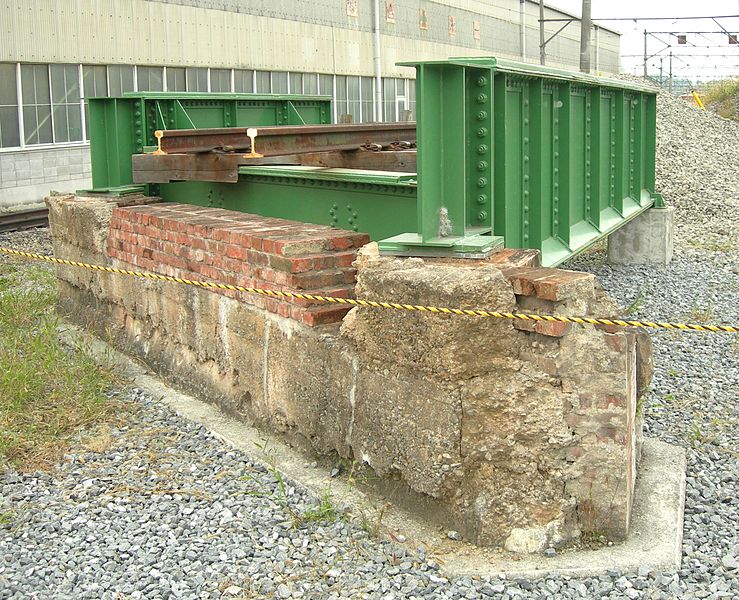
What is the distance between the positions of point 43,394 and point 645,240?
29.8 feet

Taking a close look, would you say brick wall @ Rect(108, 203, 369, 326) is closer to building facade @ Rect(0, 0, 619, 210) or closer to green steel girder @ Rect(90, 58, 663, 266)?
green steel girder @ Rect(90, 58, 663, 266)

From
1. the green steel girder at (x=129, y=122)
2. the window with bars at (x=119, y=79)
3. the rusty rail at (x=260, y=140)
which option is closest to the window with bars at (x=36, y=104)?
the window with bars at (x=119, y=79)

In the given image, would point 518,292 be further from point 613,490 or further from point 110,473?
point 110,473

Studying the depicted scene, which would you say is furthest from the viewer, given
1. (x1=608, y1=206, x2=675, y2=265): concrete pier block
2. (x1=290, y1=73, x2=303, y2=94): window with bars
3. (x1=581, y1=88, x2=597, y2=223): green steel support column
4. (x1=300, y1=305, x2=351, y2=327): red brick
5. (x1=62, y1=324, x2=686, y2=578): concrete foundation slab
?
(x1=290, y1=73, x2=303, y2=94): window with bars

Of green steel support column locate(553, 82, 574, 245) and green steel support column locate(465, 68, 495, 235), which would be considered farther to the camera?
green steel support column locate(553, 82, 574, 245)

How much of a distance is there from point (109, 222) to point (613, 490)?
17.0ft

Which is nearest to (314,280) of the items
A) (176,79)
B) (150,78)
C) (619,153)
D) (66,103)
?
(619,153)

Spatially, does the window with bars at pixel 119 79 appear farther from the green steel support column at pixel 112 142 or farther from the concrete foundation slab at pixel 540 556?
the concrete foundation slab at pixel 540 556

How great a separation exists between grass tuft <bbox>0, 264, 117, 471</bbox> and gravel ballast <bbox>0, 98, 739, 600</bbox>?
0.57 feet

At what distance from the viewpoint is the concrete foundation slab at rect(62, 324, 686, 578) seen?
4289mm

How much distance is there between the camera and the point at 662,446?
19.0 feet

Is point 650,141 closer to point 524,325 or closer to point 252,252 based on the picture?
point 252,252

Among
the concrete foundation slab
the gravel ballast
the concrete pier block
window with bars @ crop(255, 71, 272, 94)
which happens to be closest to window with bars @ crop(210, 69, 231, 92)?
window with bars @ crop(255, 71, 272, 94)

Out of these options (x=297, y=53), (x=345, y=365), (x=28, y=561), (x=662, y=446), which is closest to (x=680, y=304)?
(x=662, y=446)
